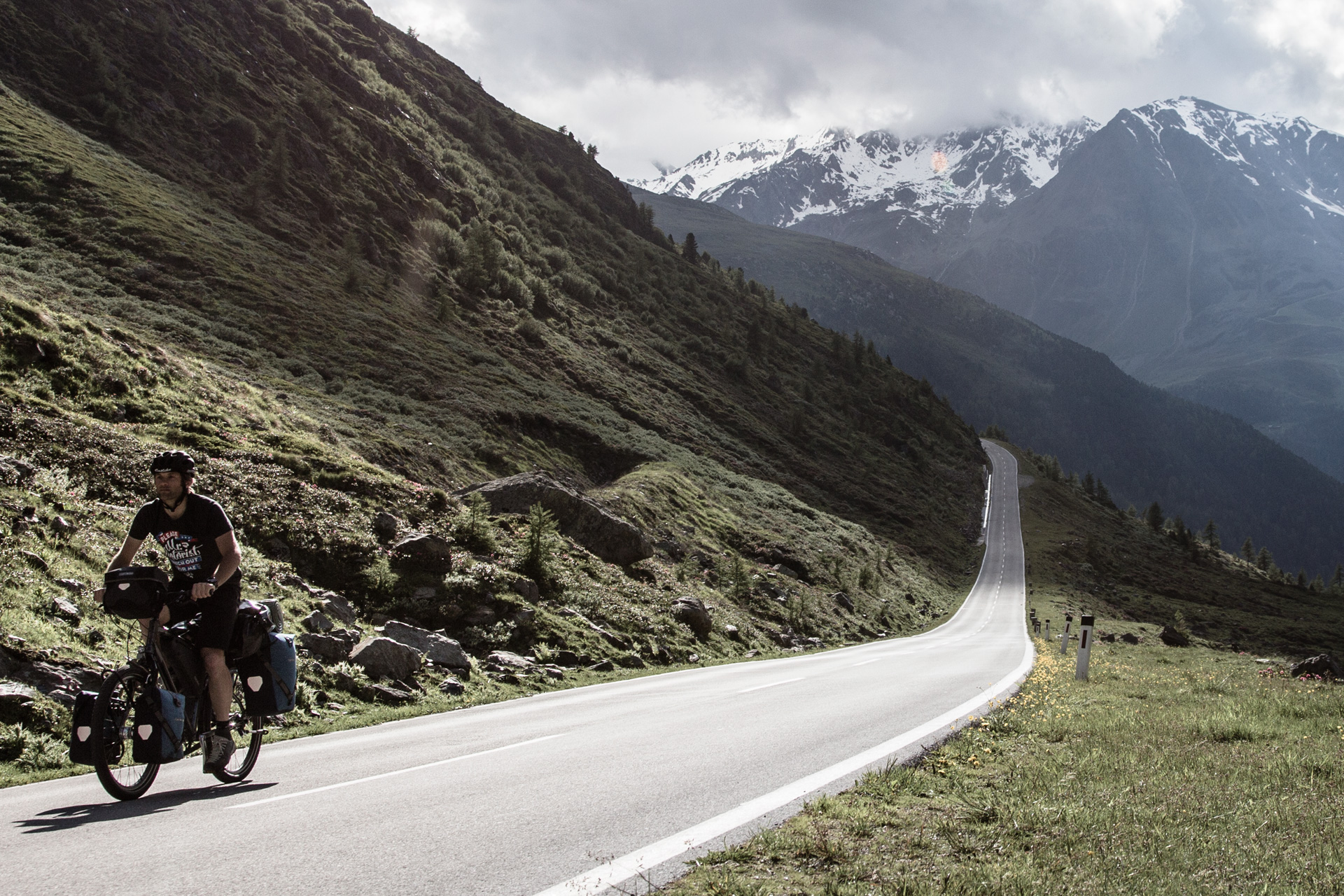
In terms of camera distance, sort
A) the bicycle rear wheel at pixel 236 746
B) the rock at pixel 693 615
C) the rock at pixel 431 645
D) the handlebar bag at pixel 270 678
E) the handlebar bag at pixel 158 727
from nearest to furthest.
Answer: the handlebar bag at pixel 158 727 → the bicycle rear wheel at pixel 236 746 → the handlebar bag at pixel 270 678 → the rock at pixel 431 645 → the rock at pixel 693 615

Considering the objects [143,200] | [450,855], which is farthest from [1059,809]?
[143,200]

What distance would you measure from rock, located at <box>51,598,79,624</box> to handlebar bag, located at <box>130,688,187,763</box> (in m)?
5.14

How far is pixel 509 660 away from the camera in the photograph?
582 inches

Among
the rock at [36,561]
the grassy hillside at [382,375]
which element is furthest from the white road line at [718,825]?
the rock at [36,561]

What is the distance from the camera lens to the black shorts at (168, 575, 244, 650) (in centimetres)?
616

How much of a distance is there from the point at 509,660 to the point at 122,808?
935 centimetres

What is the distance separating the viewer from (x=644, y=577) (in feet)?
77.6

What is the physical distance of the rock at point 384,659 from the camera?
12.1m

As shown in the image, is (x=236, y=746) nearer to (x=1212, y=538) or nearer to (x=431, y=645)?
(x=431, y=645)

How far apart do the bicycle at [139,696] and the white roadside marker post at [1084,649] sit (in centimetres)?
1436

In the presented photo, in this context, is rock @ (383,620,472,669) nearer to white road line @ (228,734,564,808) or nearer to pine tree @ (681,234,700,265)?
white road line @ (228,734,564,808)

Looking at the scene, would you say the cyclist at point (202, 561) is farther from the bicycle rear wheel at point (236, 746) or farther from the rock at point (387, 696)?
the rock at point (387, 696)

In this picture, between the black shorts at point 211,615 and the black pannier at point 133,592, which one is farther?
the black shorts at point 211,615

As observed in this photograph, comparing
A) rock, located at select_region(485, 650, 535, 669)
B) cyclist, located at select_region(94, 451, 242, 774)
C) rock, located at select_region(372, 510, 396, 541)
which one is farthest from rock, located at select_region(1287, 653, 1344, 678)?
rock, located at select_region(372, 510, 396, 541)
